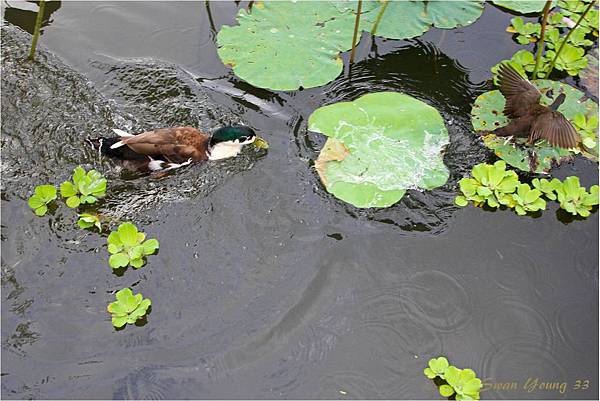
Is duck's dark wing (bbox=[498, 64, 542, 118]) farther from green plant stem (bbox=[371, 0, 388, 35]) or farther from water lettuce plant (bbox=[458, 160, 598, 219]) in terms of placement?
green plant stem (bbox=[371, 0, 388, 35])

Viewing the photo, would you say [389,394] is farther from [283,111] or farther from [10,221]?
[10,221]

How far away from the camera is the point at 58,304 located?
3211mm

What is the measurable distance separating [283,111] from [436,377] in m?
2.26

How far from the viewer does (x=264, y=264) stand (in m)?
3.46

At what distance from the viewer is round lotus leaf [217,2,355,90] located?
4.30m

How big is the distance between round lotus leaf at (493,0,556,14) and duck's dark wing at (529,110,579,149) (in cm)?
154

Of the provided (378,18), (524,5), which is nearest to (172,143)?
(378,18)

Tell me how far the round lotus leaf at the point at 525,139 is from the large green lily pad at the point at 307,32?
2.87 ft

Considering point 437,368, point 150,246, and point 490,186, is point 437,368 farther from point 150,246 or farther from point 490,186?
point 150,246

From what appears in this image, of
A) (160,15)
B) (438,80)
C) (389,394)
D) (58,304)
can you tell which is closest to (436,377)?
(389,394)

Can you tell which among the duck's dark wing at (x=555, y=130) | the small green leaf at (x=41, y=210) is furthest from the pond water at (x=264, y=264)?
the duck's dark wing at (x=555, y=130)

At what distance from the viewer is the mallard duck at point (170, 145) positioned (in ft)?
A: 12.5

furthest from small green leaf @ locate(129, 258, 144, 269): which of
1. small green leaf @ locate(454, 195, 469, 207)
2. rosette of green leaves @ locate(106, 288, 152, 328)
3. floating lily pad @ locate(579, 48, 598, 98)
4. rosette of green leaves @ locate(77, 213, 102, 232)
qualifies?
floating lily pad @ locate(579, 48, 598, 98)

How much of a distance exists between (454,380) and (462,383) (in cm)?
4
